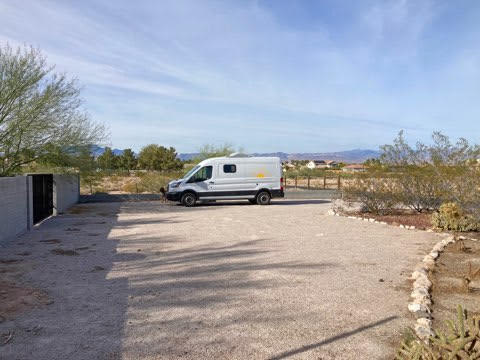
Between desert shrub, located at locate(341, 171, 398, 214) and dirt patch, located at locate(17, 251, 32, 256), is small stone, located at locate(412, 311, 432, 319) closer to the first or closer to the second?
dirt patch, located at locate(17, 251, 32, 256)

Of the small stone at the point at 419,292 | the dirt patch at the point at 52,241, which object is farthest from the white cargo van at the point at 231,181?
the small stone at the point at 419,292

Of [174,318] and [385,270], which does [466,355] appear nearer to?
[174,318]

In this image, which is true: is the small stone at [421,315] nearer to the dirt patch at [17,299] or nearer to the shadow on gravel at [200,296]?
the shadow on gravel at [200,296]

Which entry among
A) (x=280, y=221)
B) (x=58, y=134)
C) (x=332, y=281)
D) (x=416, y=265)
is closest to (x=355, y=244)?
(x=416, y=265)

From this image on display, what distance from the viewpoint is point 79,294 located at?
6004mm

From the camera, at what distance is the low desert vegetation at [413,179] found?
1337 centimetres

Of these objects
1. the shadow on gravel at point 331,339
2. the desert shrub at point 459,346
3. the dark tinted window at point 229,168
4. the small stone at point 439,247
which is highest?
the dark tinted window at point 229,168

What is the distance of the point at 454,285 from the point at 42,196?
508 inches

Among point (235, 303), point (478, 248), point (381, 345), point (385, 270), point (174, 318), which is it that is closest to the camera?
point (381, 345)

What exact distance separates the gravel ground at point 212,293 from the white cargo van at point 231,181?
27.0ft

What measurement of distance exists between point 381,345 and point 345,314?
90cm

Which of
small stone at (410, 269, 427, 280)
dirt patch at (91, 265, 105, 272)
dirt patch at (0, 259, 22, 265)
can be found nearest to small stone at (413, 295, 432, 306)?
small stone at (410, 269, 427, 280)

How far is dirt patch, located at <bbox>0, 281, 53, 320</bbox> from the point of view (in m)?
5.27

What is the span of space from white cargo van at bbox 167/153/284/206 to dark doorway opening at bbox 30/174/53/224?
564cm
